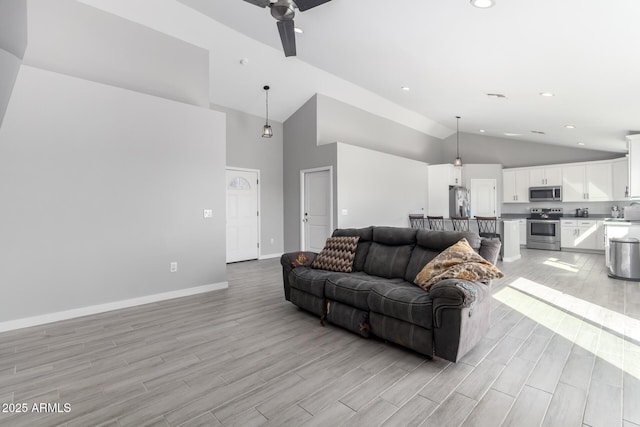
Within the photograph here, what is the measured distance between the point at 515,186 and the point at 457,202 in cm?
177

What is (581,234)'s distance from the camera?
7770 millimetres

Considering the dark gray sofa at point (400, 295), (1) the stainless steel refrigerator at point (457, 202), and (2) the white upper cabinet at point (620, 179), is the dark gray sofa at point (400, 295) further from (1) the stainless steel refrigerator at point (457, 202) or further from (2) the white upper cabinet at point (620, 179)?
(2) the white upper cabinet at point (620, 179)

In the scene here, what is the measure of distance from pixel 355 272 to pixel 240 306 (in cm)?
150

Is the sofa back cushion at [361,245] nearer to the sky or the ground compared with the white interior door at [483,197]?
nearer to the ground

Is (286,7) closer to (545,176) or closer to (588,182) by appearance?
(545,176)

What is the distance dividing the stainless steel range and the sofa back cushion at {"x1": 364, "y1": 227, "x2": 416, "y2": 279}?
6764 mm

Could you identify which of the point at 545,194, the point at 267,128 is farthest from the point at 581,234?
the point at 267,128

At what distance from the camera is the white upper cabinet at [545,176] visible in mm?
8215

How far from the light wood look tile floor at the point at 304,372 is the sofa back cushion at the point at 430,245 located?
84cm

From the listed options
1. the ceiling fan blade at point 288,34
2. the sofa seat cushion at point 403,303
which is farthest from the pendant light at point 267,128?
→ the sofa seat cushion at point 403,303

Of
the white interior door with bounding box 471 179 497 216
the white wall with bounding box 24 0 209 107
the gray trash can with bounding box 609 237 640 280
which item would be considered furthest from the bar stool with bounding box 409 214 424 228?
the white wall with bounding box 24 0 209 107

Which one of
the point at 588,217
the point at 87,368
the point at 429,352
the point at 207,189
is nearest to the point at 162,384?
the point at 87,368

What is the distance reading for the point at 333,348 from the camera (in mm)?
2744

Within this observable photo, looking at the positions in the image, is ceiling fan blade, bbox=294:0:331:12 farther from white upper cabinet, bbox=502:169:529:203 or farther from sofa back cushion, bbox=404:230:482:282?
white upper cabinet, bbox=502:169:529:203
